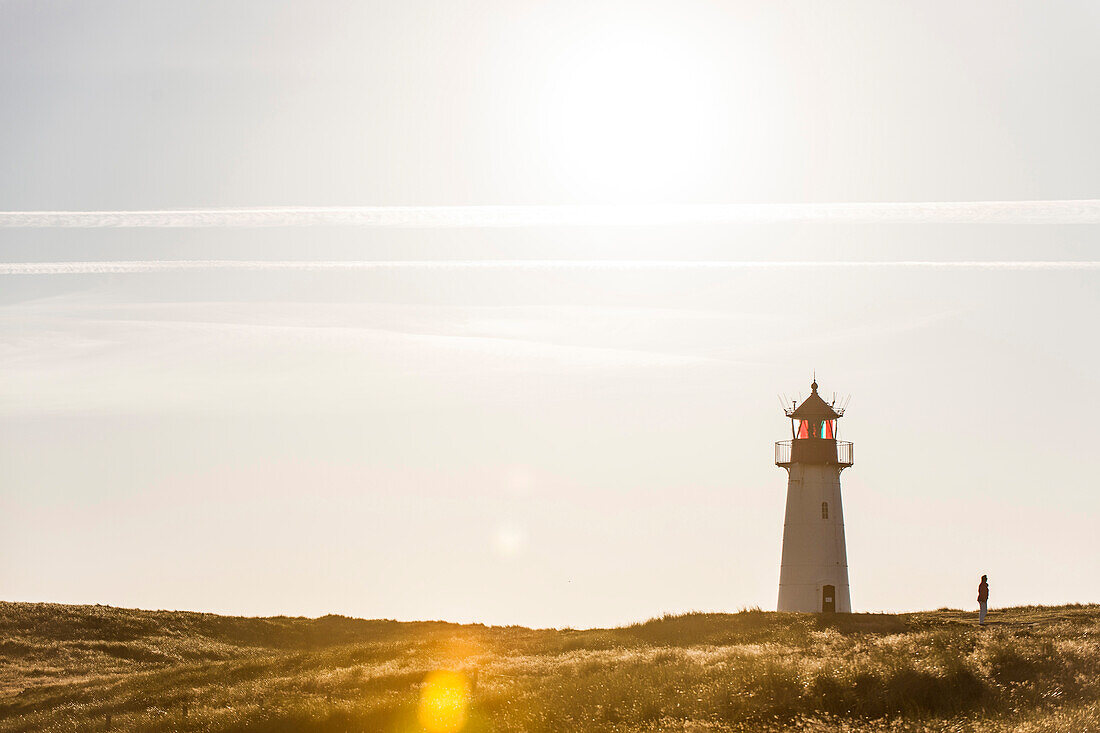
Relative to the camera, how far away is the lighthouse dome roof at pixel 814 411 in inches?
1969

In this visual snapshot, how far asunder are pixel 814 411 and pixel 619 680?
87.0 feet

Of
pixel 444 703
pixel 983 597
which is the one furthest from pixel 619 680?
pixel 983 597

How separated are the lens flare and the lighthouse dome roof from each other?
25.7 m

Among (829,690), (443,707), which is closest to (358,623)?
(443,707)

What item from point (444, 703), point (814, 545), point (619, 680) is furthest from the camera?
point (814, 545)

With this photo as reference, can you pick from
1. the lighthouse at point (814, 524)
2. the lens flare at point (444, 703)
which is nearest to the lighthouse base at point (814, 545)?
the lighthouse at point (814, 524)

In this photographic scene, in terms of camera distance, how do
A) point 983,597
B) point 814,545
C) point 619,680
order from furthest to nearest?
1. point 814,545
2. point 983,597
3. point 619,680

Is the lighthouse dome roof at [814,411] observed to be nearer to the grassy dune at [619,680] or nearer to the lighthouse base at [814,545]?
the lighthouse base at [814,545]

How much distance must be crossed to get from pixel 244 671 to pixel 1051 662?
22.9 m

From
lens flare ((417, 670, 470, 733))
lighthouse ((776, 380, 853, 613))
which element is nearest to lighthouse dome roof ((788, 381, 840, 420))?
lighthouse ((776, 380, 853, 613))

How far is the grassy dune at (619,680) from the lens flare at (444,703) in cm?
9

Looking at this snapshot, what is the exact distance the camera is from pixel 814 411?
50.1m

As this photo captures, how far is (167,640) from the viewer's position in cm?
4541

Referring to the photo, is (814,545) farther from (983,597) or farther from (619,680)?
(619,680)
